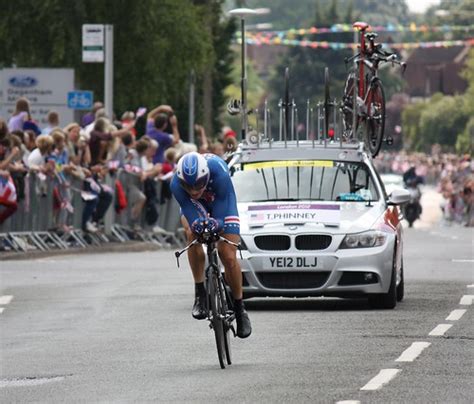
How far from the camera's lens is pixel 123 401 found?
39.4 feet

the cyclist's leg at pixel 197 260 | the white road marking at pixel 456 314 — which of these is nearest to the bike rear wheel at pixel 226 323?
the cyclist's leg at pixel 197 260

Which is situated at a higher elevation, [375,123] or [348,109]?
[348,109]

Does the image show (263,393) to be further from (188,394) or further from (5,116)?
(5,116)

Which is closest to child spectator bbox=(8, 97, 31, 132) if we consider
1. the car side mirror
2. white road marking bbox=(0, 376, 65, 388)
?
the car side mirror

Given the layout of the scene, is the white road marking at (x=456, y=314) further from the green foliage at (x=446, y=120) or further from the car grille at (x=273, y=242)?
the green foliage at (x=446, y=120)

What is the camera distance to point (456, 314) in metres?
18.1

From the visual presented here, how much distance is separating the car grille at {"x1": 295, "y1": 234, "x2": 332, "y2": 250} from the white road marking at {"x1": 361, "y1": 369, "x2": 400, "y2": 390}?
18.0ft

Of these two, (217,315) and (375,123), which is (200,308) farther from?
(375,123)

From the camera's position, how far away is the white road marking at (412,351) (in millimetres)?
14127

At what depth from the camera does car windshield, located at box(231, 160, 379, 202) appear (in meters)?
19.9

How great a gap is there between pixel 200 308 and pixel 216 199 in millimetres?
768

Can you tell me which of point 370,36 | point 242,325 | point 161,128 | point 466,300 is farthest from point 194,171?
point 161,128

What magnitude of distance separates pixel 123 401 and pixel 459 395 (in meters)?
1.91

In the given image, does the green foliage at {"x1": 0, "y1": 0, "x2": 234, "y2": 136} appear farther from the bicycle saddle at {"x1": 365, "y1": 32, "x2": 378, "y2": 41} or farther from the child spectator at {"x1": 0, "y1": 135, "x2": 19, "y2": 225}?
the bicycle saddle at {"x1": 365, "y1": 32, "x2": 378, "y2": 41}
